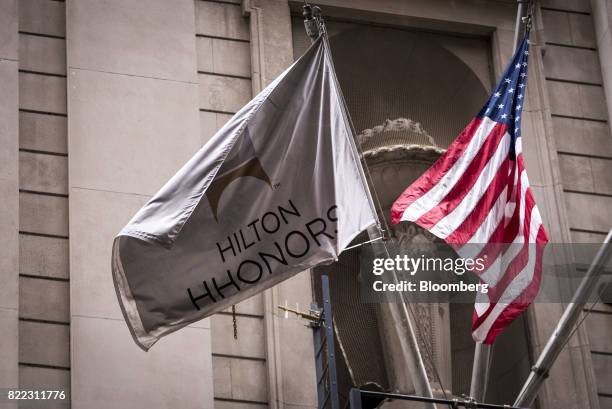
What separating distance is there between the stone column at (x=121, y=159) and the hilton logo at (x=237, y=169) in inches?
113

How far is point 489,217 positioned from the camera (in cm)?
1608

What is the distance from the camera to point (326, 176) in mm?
14898

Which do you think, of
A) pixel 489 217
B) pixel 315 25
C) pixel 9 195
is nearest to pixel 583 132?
pixel 489 217

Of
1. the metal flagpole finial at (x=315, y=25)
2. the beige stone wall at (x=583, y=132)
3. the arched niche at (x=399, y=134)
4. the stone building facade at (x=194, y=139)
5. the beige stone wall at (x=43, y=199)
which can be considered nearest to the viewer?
the metal flagpole finial at (x=315, y=25)

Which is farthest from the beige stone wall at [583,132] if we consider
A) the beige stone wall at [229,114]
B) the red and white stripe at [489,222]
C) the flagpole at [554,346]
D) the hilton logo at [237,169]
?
the hilton logo at [237,169]

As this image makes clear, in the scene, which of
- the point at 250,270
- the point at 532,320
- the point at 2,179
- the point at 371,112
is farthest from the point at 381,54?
the point at 250,270

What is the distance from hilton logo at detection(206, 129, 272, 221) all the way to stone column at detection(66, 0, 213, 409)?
9.38 feet

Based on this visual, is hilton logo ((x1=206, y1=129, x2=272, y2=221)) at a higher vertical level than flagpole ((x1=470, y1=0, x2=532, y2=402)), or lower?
higher

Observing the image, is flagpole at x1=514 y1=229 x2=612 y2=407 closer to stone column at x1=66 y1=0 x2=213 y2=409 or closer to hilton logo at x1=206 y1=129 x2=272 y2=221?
stone column at x1=66 y1=0 x2=213 y2=409

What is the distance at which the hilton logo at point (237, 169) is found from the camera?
48.6 ft

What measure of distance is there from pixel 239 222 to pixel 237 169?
0.57 metres

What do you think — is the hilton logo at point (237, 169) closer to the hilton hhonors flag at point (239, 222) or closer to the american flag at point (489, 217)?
the hilton hhonors flag at point (239, 222)

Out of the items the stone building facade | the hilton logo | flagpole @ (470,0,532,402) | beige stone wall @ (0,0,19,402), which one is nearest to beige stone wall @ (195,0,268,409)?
the stone building facade

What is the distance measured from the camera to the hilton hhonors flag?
572 inches
